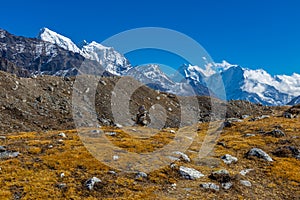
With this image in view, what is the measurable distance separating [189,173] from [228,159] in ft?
26.1

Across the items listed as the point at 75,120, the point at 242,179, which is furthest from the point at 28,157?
the point at 75,120

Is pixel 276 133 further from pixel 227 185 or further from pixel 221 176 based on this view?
pixel 227 185

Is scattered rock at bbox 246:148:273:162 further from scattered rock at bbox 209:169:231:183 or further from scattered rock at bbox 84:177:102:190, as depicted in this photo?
scattered rock at bbox 84:177:102:190

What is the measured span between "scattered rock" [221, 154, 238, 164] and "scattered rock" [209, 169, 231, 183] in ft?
18.5

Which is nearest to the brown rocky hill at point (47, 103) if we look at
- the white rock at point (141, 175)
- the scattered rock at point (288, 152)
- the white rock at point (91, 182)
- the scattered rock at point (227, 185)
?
the white rock at point (91, 182)

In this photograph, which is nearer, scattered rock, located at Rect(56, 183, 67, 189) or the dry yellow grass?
the dry yellow grass

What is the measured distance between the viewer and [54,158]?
2994cm

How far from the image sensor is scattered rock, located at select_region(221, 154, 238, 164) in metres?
34.2

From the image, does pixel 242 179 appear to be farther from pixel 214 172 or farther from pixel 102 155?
pixel 102 155

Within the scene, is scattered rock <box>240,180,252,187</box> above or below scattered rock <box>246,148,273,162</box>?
below

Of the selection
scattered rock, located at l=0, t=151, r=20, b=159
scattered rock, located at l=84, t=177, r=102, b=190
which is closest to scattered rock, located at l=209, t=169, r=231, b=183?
scattered rock, located at l=84, t=177, r=102, b=190

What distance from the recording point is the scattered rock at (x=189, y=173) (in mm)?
28422

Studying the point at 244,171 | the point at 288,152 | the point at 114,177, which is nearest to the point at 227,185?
the point at 244,171

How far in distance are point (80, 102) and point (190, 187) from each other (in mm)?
75136
